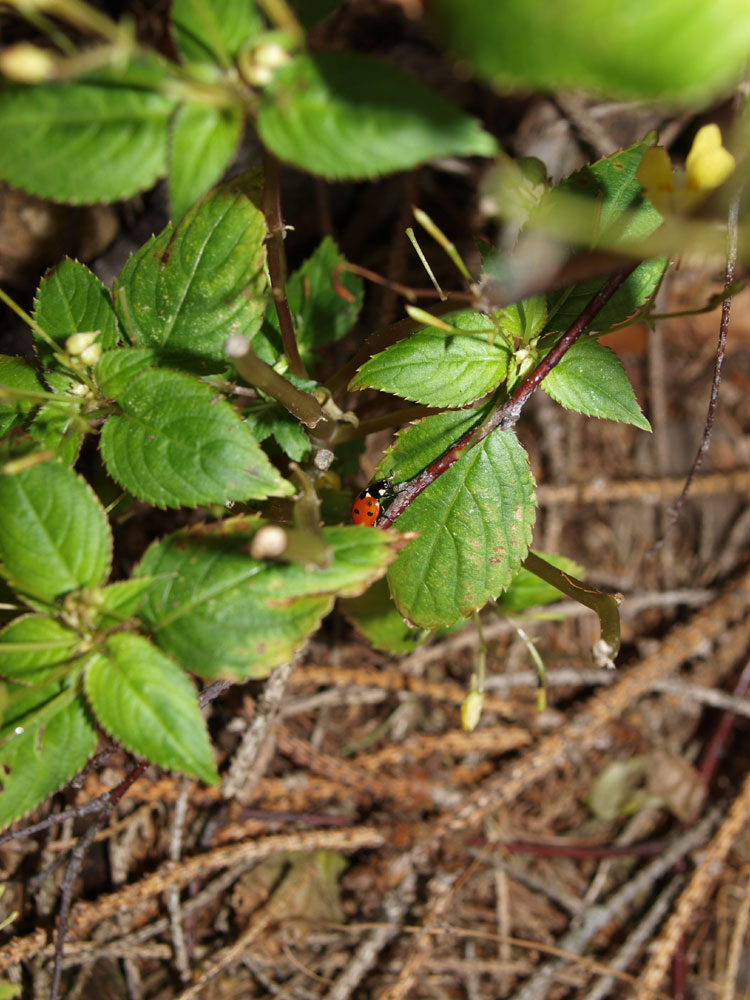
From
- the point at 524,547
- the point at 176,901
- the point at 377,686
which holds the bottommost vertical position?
the point at 176,901

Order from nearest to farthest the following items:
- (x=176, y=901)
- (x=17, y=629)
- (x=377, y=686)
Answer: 1. (x=17, y=629)
2. (x=176, y=901)
3. (x=377, y=686)

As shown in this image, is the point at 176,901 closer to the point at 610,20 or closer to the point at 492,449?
the point at 492,449

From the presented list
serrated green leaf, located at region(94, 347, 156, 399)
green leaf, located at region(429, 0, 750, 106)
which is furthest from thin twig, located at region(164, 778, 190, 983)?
green leaf, located at region(429, 0, 750, 106)

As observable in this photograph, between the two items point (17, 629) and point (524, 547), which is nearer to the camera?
point (17, 629)

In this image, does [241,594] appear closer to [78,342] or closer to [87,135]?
[78,342]

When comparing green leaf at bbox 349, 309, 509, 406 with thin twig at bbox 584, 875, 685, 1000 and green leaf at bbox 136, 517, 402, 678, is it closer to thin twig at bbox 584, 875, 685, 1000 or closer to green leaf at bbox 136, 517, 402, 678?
green leaf at bbox 136, 517, 402, 678

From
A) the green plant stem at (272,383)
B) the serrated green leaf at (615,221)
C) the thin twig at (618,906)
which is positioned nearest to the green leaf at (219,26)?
the green plant stem at (272,383)

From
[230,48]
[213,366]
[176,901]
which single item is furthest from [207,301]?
[176,901]
